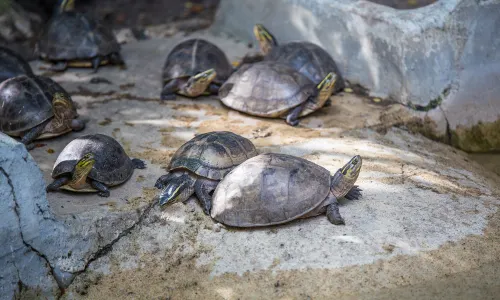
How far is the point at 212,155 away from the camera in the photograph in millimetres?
5227

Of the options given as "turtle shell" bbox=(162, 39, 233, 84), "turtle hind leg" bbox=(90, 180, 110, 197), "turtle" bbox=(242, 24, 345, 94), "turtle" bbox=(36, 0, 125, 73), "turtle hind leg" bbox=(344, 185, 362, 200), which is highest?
"turtle hind leg" bbox=(344, 185, 362, 200)

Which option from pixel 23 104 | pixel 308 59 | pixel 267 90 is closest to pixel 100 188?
pixel 23 104

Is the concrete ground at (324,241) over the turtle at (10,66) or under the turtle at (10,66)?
over

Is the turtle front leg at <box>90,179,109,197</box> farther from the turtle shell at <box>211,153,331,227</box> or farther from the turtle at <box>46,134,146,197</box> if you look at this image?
the turtle shell at <box>211,153,331,227</box>

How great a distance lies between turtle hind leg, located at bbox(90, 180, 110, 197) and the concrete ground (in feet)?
0.24

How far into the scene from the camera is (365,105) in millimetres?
7203

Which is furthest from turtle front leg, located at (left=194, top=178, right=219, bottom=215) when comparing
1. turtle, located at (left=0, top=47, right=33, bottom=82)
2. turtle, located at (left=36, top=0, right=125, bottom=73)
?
turtle, located at (left=36, top=0, right=125, bottom=73)

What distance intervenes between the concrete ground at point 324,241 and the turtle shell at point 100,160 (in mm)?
129

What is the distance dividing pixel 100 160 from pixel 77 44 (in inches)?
134

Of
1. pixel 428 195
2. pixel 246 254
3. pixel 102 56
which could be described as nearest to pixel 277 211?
pixel 246 254

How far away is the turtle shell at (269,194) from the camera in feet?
15.4

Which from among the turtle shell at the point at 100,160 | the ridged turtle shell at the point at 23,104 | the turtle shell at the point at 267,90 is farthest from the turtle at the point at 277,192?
the ridged turtle shell at the point at 23,104

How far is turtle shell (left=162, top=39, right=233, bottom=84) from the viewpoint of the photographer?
24.5ft

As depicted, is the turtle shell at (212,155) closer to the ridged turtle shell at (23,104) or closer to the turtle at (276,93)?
the turtle at (276,93)
